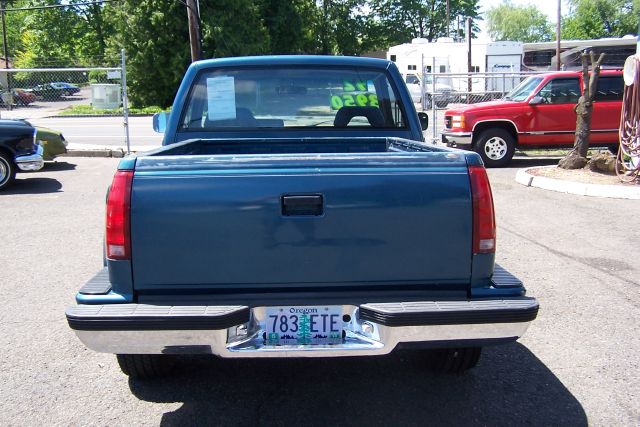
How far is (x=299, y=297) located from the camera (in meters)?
2.83

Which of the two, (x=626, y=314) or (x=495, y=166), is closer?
(x=626, y=314)

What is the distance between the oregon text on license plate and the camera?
2826mm

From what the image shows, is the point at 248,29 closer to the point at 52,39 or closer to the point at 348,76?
the point at 52,39

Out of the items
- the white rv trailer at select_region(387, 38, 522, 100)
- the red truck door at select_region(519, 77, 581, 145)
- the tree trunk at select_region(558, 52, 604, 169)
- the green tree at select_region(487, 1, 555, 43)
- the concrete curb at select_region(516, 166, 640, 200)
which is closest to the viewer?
the concrete curb at select_region(516, 166, 640, 200)

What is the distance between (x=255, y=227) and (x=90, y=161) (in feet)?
42.8

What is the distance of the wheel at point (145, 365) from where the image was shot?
3.39 metres

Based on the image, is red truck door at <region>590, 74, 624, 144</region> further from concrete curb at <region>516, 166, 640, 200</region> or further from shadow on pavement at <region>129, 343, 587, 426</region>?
shadow on pavement at <region>129, 343, 587, 426</region>

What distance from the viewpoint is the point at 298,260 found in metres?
2.78

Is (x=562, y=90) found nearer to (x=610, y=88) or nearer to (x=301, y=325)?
(x=610, y=88)

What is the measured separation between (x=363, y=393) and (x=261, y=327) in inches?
39.0

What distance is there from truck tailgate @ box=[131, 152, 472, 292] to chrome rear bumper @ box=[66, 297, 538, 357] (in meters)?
0.16

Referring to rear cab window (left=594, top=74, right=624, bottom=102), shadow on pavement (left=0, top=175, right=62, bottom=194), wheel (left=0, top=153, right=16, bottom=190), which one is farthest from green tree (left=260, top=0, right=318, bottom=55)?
wheel (left=0, top=153, right=16, bottom=190)

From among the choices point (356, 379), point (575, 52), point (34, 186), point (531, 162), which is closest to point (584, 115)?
point (531, 162)

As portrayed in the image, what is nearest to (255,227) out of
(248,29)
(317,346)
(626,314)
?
(317,346)
